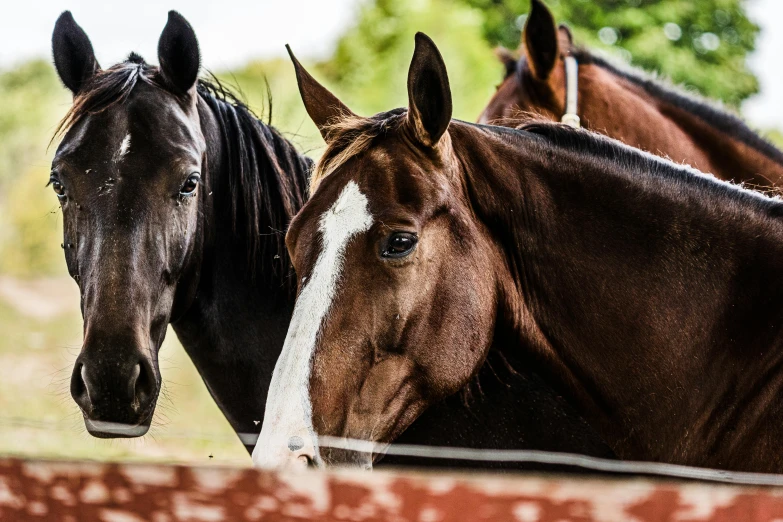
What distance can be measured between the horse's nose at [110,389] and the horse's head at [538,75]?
2226mm

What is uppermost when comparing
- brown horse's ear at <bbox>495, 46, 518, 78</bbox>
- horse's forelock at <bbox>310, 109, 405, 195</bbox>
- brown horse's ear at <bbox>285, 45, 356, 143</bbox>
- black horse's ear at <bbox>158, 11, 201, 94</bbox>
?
brown horse's ear at <bbox>495, 46, 518, 78</bbox>

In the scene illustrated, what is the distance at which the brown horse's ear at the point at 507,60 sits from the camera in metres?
4.14

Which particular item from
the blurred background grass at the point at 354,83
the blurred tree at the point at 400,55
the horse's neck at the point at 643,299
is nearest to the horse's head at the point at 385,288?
the horse's neck at the point at 643,299

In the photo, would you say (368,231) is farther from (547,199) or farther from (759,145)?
(759,145)

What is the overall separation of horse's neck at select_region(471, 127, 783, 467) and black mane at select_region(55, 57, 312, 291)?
Result: 0.97m

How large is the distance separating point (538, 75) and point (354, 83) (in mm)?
9329

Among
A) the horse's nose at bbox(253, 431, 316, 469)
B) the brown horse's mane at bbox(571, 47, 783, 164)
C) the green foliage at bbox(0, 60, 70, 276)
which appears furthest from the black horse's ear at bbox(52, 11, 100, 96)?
the green foliage at bbox(0, 60, 70, 276)

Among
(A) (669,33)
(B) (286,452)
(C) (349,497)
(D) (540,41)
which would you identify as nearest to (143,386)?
(B) (286,452)

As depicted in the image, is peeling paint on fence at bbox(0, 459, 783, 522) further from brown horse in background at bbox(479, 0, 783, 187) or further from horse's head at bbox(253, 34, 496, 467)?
brown horse in background at bbox(479, 0, 783, 187)

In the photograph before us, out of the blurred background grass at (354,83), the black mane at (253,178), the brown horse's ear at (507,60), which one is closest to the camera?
the black mane at (253,178)

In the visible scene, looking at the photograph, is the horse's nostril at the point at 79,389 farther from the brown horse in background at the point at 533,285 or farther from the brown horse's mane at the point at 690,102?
the brown horse's mane at the point at 690,102

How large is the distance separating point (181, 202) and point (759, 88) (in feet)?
54.7

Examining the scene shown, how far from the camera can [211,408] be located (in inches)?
362

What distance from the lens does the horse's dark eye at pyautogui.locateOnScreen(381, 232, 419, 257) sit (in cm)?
188
